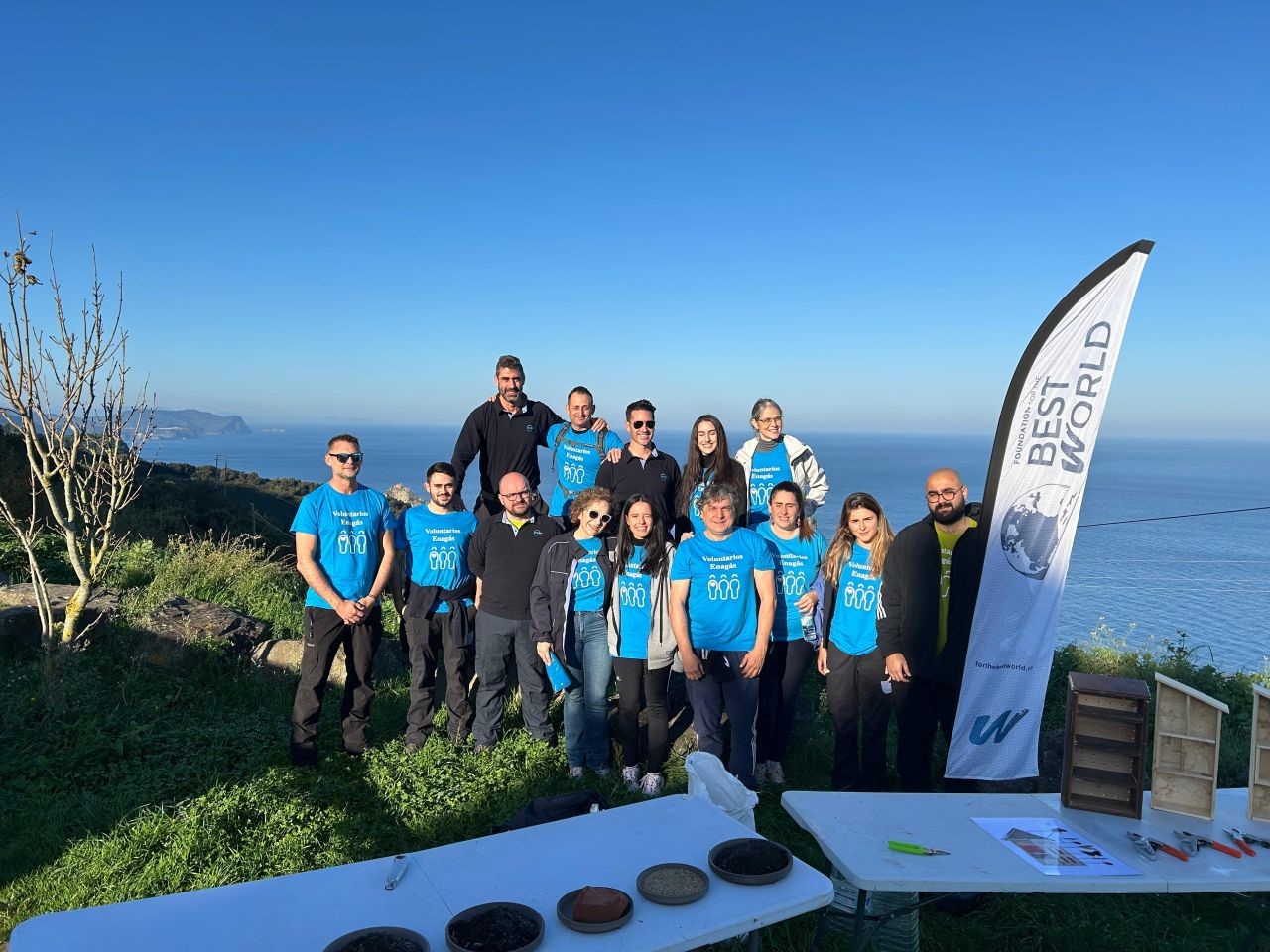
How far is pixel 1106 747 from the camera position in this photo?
3328mm

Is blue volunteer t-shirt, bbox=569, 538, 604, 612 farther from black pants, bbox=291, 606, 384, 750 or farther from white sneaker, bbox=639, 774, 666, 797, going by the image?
black pants, bbox=291, 606, 384, 750

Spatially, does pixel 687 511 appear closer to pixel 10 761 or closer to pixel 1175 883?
pixel 1175 883

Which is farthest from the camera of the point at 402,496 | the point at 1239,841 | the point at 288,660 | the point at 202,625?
the point at 402,496

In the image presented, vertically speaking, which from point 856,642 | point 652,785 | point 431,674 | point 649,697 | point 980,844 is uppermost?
point 856,642

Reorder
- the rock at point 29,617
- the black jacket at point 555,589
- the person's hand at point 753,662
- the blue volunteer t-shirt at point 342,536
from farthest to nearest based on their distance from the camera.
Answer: the rock at point 29,617, the blue volunteer t-shirt at point 342,536, the black jacket at point 555,589, the person's hand at point 753,662

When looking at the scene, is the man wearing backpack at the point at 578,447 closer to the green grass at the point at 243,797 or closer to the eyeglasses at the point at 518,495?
the eyeglasses at the point at 518,495

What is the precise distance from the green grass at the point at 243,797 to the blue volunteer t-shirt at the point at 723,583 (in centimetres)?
113

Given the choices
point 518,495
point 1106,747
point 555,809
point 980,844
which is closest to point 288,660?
point 518,495

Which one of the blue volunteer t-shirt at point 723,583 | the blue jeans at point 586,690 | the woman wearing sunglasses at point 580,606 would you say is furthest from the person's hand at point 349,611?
the blue volunteer t-shirt at point 723,583

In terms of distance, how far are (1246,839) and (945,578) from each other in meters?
1.81

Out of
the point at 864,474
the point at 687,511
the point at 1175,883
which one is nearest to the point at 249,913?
the point at 1175,883

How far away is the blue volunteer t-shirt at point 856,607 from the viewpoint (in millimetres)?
4992

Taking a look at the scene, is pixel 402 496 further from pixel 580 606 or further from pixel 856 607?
pixel 856 607

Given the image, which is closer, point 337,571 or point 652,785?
point 652,785
